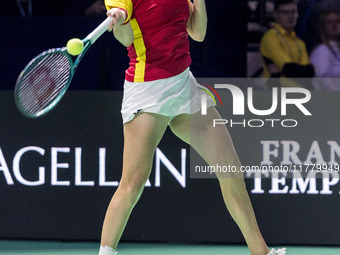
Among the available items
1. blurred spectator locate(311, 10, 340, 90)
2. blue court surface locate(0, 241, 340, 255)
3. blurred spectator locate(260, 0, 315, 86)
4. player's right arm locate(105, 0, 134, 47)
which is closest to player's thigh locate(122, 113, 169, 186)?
player's right arm locate(105, 0, 134, 47)

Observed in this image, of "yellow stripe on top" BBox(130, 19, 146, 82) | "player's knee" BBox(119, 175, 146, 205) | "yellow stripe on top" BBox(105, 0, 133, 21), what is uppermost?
"yellow stripe on top" BBox(105, 0, 133, 21)

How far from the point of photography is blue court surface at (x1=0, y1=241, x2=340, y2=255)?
4.71 meters

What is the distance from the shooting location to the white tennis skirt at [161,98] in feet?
12.2

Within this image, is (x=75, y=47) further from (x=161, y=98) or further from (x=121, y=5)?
(x=161, y=98)

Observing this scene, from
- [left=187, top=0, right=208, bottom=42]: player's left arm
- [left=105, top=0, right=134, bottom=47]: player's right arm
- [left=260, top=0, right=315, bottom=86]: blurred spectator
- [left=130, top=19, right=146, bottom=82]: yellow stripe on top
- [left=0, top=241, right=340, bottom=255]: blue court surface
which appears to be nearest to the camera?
[left=105, top=0, right=134, bottom=47]: player's right arm

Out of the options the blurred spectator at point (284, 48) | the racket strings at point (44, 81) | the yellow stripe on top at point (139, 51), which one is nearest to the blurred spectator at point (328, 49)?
the blurred spectator at point (284, 48)

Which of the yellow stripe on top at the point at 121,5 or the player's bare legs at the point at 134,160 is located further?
the player's bare legs at the point at 134,160

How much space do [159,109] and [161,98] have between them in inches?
2.1

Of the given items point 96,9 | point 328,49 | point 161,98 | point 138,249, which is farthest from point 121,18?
point 328,49

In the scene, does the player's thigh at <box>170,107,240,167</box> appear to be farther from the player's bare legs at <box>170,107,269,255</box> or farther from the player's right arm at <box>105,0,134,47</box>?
the player's right arm at <box>105,0,134,47</box>

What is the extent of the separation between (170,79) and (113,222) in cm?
73

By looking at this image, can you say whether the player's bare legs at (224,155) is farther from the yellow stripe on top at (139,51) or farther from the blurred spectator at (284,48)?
the blurred spectator at (284,48)

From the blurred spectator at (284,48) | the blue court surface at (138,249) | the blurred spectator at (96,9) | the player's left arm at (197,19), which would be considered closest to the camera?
the player's left arm at (197,19)

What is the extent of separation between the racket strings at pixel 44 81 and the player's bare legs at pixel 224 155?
59 cm
